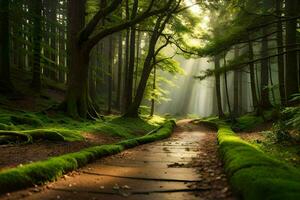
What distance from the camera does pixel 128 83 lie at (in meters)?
25.0

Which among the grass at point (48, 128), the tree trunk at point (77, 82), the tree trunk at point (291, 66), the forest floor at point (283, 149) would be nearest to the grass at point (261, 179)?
the forest floor at point (283, 149)

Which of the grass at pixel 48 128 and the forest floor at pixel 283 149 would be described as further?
the grass at pixel 48 128

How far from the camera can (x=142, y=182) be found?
632 centimetres

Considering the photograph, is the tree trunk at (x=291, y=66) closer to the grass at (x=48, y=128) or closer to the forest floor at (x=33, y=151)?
the grass at (x=48, y=128)

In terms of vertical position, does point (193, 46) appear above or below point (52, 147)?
above

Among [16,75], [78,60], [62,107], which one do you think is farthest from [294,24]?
[16,75]

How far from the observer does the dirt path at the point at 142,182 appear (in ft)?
17.5

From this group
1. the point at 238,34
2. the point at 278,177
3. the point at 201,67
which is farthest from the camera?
the point at 201,67

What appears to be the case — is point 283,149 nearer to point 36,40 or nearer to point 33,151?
point 33,151

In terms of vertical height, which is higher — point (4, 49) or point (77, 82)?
point (4, 49)

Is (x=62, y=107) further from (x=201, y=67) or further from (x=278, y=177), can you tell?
(x=201, y=67)

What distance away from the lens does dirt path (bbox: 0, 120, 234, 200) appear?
534 centimetres

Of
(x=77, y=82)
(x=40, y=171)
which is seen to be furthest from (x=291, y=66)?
(x=40, y=171)

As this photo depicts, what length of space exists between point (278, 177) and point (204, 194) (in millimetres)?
1122
